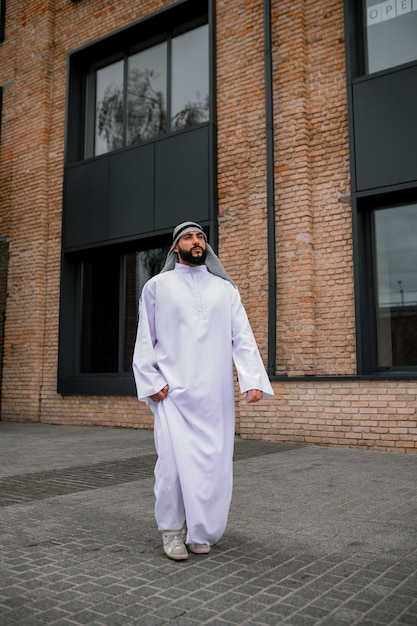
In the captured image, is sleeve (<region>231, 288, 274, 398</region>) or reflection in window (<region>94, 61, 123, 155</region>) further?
reflection in window (<region>94, 61, 123, 155</region>)

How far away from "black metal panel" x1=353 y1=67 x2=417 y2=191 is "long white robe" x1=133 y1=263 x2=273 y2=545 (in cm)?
521

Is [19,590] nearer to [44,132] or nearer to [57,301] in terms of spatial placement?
[57,301]

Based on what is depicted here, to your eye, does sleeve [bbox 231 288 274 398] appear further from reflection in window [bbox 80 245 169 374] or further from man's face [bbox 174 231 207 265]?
reflection in window [bbox 80 245 169 374]

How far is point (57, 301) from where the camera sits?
1197cm

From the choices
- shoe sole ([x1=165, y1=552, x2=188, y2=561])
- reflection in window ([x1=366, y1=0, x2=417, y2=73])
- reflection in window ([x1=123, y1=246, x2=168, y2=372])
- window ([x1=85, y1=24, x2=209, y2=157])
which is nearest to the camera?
shoe sole ([x1=165, y1=552, x2=188, y2=561])

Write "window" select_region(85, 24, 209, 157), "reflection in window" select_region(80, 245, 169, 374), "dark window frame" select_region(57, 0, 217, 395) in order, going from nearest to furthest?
"dark window frame" select_region(57, 0, 217, 395) → "window" select_region(85, 24, 209, 157) → "reflection in window" select_region(80, 245, 169, 374)

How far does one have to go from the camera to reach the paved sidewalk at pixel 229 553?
2.47 m

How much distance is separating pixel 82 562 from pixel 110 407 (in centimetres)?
805

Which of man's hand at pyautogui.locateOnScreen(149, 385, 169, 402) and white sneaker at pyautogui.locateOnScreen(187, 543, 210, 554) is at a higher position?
man's hand at pyautogui.locateOnScreen(149, 385, 169, 402)

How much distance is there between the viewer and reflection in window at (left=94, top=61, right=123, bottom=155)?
39.9 ft

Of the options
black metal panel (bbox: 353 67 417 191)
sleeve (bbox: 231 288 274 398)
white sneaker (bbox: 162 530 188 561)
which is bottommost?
white sneaker (bbox: 162 530 188 561)

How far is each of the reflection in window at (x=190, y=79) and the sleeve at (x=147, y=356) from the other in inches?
302

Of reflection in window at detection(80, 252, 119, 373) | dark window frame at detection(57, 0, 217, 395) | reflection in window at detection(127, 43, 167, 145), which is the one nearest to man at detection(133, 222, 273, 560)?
dark window frame at detection(57, 0, 217, 395)

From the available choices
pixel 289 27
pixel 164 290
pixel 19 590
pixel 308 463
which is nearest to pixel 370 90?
pixel 289 27
